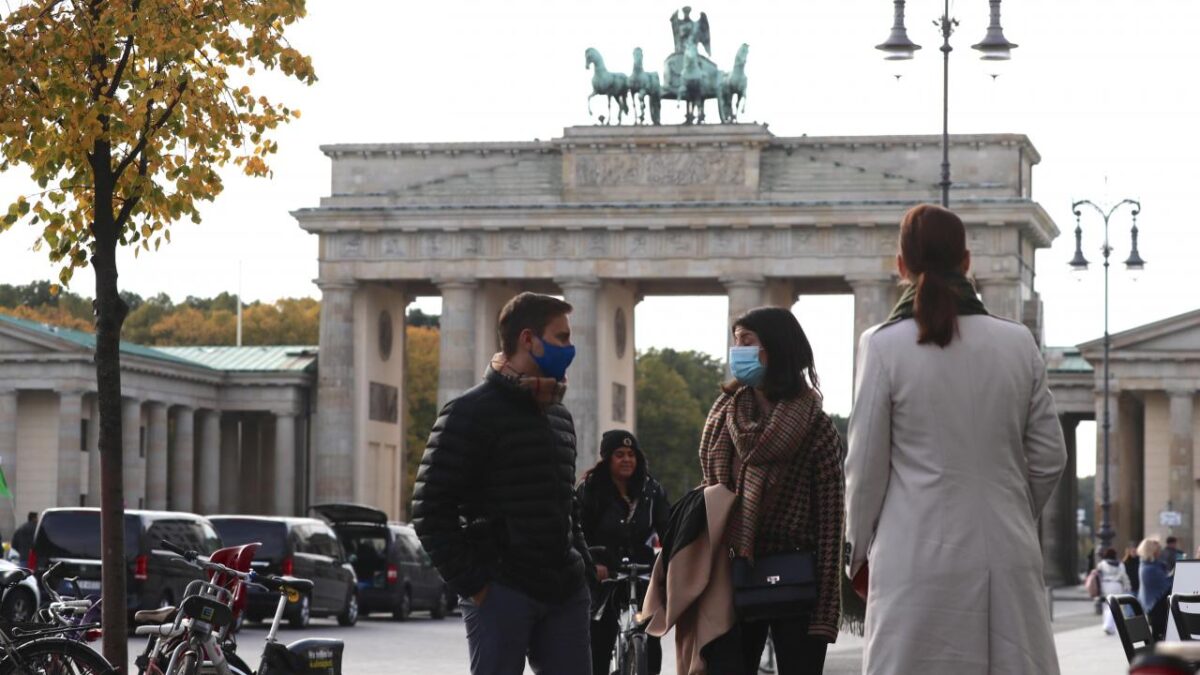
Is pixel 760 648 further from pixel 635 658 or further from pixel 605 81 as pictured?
pixel 605 81

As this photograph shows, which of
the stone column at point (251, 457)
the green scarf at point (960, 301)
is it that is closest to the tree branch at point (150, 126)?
the green scarf at point (960, 301)

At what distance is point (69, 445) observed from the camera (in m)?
80.1

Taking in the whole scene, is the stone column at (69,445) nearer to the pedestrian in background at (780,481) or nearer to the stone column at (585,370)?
the stone column at (585,370)

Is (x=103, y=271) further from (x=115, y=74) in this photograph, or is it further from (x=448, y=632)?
(x=448, y=632)

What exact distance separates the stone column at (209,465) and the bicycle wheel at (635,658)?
74771mm

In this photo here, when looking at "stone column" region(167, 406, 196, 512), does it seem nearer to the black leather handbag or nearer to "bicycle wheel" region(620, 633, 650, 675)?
"bicycle wheel" region(620, 633, 650, 675)

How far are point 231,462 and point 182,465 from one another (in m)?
10.6

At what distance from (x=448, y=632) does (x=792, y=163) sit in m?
45.6

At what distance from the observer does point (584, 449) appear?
274 feet

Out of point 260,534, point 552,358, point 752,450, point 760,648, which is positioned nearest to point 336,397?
point 260,534

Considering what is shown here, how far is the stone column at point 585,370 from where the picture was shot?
83.1 m

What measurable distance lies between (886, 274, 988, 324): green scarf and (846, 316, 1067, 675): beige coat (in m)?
0.05

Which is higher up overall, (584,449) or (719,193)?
(719,193)

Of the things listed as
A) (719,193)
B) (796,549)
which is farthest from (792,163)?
(796,549)
